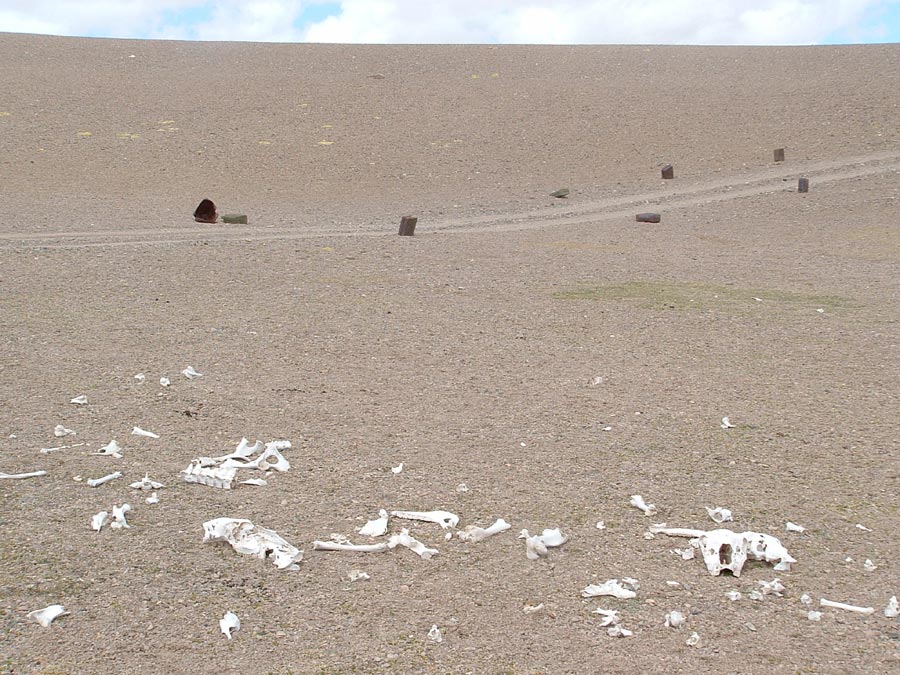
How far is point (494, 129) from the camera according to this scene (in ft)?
100

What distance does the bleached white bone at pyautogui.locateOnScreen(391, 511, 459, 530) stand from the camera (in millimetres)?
5256

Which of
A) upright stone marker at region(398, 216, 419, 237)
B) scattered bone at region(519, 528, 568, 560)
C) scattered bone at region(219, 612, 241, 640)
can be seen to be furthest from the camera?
upright stone marker at region(398, 216, 419, 237)

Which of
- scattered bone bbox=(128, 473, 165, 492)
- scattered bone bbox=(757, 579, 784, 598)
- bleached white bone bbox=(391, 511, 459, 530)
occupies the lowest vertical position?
scattered bone bbox=(757, 579, 784, 598)

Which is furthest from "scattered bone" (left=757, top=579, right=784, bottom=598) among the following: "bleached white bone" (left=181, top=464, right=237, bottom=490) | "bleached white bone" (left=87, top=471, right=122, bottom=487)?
"bleached white bone" (left=87, top=471, right=122, bottom=487)

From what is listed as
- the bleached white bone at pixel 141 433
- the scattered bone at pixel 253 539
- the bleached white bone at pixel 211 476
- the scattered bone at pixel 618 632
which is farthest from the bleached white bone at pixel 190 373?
the scattered bone at pixel 618 632

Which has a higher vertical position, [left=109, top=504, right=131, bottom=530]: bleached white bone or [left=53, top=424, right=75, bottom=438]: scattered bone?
[left=53, top=424, right=75, bottom=438]: scattered bone

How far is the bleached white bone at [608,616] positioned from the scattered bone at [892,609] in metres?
1.21

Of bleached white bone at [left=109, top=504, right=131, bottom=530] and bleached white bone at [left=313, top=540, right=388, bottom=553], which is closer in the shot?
bleached white bone at [left=313, top=540, right=388, bottom=553]

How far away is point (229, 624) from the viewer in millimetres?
4188

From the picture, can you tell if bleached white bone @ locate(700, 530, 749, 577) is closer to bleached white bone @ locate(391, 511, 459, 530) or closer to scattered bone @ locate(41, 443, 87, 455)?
bleached white bone @ locate(391, 511, 459, 530)

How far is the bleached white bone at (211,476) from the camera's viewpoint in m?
5.71

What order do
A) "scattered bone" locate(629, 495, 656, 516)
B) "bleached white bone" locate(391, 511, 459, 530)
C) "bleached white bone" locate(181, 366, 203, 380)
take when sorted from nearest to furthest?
"bleached white bone" locate(391, 511, 459, 530) → "scattered bone" locate(629, 495, 656, 516) → "bleached white bone" locate(181, 366, 203, 380)

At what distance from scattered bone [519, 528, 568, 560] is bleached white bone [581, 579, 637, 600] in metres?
0.40

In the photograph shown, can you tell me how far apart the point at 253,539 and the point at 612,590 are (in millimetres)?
1829
